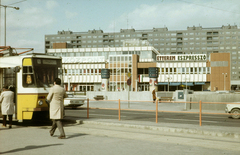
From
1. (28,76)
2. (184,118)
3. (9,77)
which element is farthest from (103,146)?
(184,118)

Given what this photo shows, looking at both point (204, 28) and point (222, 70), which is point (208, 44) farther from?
point (222, 70)

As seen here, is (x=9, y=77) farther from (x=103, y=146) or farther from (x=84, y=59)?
(x=84, y=59)

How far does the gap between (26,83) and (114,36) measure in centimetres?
13582

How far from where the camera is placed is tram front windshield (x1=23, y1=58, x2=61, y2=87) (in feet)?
44.5

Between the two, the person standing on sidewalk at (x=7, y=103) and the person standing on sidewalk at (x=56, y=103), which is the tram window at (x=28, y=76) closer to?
the person standing on sidewalk at (x=7, y=103)

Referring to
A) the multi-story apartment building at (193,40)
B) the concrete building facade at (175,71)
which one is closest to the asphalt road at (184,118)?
the concrete building facade at (175,71)

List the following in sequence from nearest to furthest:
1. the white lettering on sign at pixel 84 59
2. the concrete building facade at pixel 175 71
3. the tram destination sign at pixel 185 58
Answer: the concrete building facade at pixel 175 71 → the tram destination sign at pixel 185 58 → the white lettering on sign at pixel 84 59

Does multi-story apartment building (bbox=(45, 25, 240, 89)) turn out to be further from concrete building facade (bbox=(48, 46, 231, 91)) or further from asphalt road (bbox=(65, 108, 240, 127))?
asphalt road (bbox=(65, 108, 240, 127))

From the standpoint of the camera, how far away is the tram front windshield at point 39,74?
13574mm

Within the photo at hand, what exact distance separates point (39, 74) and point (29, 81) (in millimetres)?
512

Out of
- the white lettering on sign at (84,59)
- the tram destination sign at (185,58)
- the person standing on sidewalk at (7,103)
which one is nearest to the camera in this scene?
the person standing on sidewalk at (7,103)

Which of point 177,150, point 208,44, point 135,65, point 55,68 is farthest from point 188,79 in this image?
point 177,150

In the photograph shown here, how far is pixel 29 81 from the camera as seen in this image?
13.6 meters

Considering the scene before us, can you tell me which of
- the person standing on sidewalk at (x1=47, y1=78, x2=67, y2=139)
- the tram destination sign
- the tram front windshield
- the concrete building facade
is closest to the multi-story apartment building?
the tram destination sign
